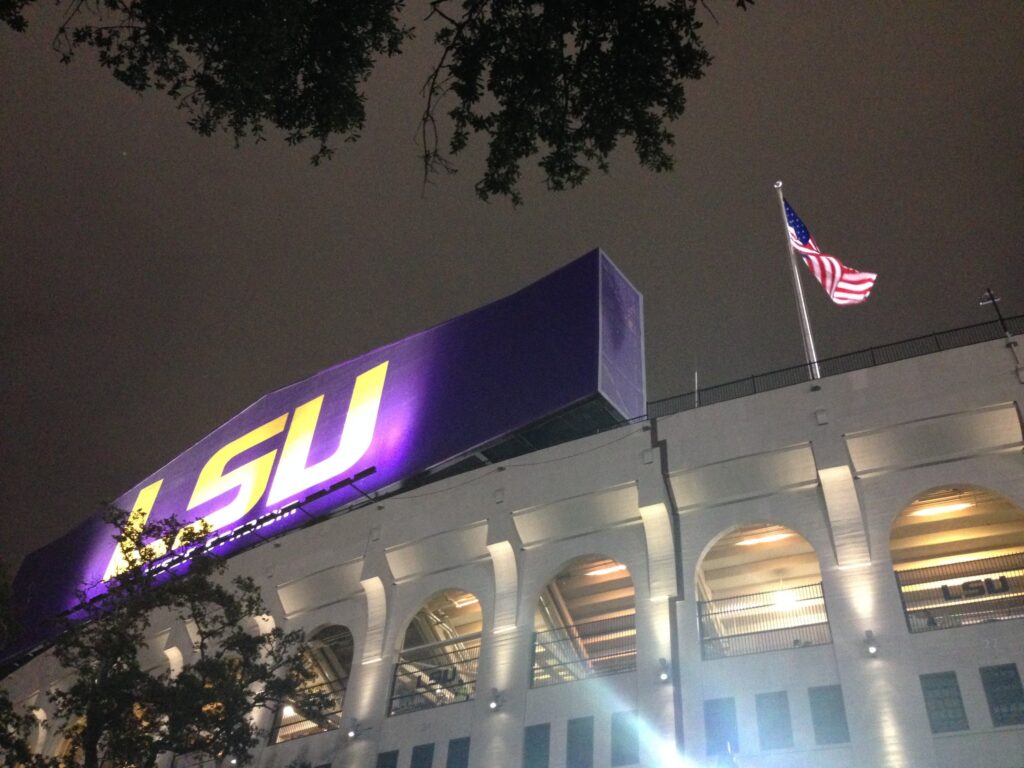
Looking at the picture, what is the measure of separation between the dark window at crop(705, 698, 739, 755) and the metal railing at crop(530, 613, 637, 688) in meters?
3.70

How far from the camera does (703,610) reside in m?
26.2

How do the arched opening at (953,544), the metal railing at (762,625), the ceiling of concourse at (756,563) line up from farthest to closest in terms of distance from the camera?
1. the ceiling of concourse at (756,563)
2. the arched opening at (953,544)
3. the metal railing at (762,625)

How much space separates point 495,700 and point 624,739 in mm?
4227

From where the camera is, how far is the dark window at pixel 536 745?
84.2 feet

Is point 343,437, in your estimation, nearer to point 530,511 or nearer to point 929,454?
point 530,511

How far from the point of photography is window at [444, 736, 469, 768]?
88.5ft

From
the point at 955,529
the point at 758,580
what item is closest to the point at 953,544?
the point at 955,529

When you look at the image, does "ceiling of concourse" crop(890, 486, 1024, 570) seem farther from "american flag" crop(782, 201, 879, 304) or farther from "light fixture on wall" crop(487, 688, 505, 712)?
"light fixture on wall" crop(487, 688, 505, 712)

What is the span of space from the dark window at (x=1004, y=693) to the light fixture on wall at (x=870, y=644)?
7.57 feet

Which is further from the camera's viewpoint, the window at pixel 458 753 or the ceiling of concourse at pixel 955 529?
the ceiling of concourse at pixel 955 529

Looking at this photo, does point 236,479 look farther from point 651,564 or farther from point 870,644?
point 870,644

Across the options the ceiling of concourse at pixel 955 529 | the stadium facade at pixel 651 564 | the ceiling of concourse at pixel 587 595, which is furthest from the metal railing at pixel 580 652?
the ceiling of concourse at pixel 955 529

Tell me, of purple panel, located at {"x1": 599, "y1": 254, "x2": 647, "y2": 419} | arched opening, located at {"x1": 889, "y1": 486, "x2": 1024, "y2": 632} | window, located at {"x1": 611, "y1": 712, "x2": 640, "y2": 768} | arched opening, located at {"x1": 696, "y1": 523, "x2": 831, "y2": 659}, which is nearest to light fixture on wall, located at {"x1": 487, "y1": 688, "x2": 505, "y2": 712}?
window, located at {"x1": 611, "y1": 712, "x2": 640, "y2": 768}

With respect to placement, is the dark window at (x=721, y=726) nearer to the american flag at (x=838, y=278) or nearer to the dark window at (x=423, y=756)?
the dark window at (x=423, y=756)
